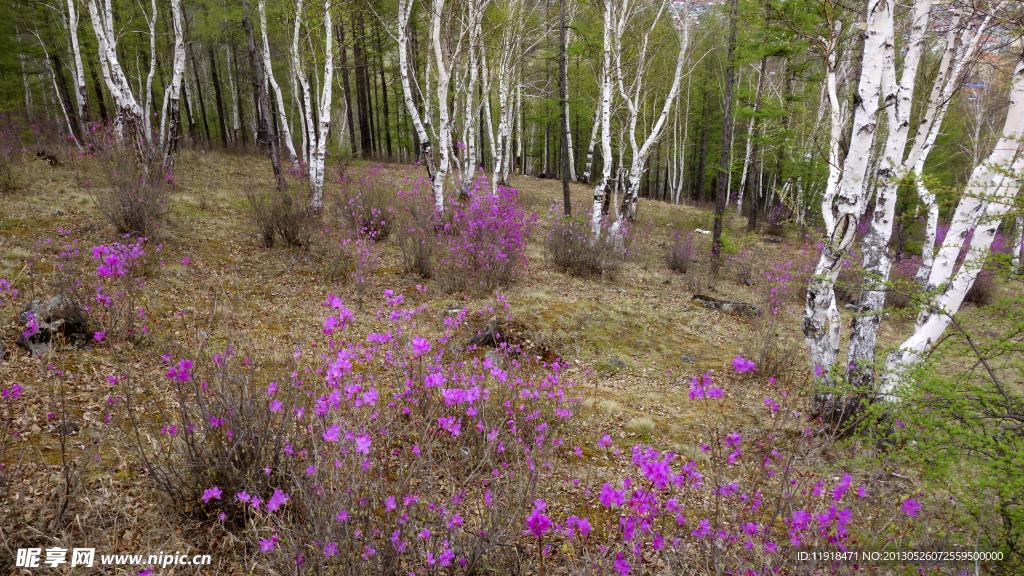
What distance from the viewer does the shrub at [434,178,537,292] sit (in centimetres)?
716

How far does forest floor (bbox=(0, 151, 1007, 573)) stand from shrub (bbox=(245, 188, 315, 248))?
13.3 inches

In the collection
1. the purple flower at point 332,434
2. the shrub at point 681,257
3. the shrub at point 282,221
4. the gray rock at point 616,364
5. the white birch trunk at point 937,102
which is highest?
the white birch trunk at point 937,102

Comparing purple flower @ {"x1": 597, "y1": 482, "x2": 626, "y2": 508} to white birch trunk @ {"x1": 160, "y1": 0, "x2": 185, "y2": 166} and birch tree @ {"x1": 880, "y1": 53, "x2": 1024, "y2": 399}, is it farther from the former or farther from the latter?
white birch trunk @ {"x1": 160, "y1": 0, "x2": 185, "y2": 166}

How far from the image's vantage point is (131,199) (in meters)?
6.28

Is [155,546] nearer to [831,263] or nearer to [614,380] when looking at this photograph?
[614,380]

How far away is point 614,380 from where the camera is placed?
536cm

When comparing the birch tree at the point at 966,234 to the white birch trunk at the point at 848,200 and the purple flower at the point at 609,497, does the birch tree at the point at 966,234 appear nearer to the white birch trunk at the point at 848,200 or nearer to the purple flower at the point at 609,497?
the white birch trunk at the point at 848,200

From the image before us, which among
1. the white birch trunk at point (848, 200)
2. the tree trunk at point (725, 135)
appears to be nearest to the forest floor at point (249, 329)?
the white birch trunk at point (848, 200)

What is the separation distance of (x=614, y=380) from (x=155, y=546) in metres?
4.46

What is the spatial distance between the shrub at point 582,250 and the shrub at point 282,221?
16.7 feet

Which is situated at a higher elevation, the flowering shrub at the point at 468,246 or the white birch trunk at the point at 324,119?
the white birch trunk at the point at 324,119

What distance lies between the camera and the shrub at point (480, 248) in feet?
23.5

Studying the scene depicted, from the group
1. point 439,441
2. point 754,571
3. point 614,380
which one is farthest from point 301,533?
point 614,380

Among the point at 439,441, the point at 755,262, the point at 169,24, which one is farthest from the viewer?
the point at 169,24
